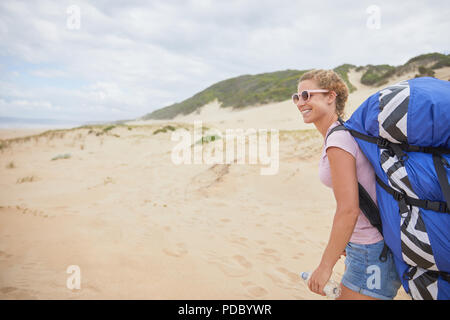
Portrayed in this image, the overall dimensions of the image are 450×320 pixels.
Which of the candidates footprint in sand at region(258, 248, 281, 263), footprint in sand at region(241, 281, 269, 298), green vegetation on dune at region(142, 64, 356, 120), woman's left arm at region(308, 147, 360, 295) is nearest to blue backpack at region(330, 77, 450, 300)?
woman's left arm at region(308, 147, 360, 295)

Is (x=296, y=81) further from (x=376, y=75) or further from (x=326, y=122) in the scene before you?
(x=326, y=122)

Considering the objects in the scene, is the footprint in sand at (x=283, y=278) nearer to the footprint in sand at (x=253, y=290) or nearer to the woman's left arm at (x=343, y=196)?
the footprint in sand at (x=253, y=290)

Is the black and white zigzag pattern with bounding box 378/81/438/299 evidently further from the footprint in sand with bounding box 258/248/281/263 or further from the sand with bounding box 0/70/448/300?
the footprint in sand with bounding box 258/248/281/263

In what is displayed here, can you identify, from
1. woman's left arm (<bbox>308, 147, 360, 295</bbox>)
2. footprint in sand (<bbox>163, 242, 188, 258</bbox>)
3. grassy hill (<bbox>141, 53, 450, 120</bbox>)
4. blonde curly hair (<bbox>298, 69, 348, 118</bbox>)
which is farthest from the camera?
grassy hill (<bbox>141, 53, 450, 120</bbox>)

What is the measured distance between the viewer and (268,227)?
15.9ft

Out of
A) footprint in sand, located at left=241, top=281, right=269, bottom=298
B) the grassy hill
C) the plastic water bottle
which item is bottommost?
footprint in sand, located at left=241, top=281, right=269, bottom=298

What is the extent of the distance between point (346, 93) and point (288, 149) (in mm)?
7994

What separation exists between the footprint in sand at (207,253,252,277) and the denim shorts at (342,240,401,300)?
1895 mm

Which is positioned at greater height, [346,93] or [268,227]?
[346,93]

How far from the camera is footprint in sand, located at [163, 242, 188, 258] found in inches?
139

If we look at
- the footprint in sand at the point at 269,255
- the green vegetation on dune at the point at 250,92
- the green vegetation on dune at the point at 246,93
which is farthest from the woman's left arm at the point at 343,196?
the green vegetation on dune at the point at 246,93
